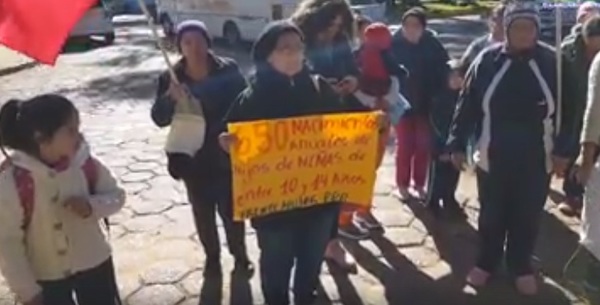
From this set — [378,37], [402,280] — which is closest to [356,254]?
[402,280]

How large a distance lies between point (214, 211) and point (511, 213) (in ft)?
5.82

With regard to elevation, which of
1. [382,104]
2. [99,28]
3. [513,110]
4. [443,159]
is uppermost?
[513,110]

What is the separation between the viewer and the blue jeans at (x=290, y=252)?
409cm

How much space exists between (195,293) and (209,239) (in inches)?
13.9

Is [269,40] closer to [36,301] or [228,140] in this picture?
Answer: [228,140]

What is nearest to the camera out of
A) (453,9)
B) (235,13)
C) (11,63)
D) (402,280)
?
(402,280)

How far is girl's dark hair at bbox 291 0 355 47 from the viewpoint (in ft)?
15.5

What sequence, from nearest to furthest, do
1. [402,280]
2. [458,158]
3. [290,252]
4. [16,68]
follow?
[290,252] < [458,158] < [402,280] < [16,68]

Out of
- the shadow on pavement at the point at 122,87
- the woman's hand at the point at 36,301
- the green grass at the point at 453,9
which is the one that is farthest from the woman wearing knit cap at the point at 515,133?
the green grass at the point at 453,9

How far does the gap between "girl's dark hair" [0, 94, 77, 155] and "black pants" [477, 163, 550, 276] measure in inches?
99.4

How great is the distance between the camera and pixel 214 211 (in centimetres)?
505

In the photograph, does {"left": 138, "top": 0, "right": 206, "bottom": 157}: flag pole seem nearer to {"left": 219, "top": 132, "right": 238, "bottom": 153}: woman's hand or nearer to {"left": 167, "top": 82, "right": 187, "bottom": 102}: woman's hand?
{"left": 167, "top": 82, "right": 187, "bottom": 102}: woman's hand

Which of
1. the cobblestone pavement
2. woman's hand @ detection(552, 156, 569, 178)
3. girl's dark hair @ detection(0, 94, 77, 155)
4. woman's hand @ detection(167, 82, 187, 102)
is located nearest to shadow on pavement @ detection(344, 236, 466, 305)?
the cobblestone pavement

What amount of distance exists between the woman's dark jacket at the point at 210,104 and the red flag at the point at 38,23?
4.04ft
